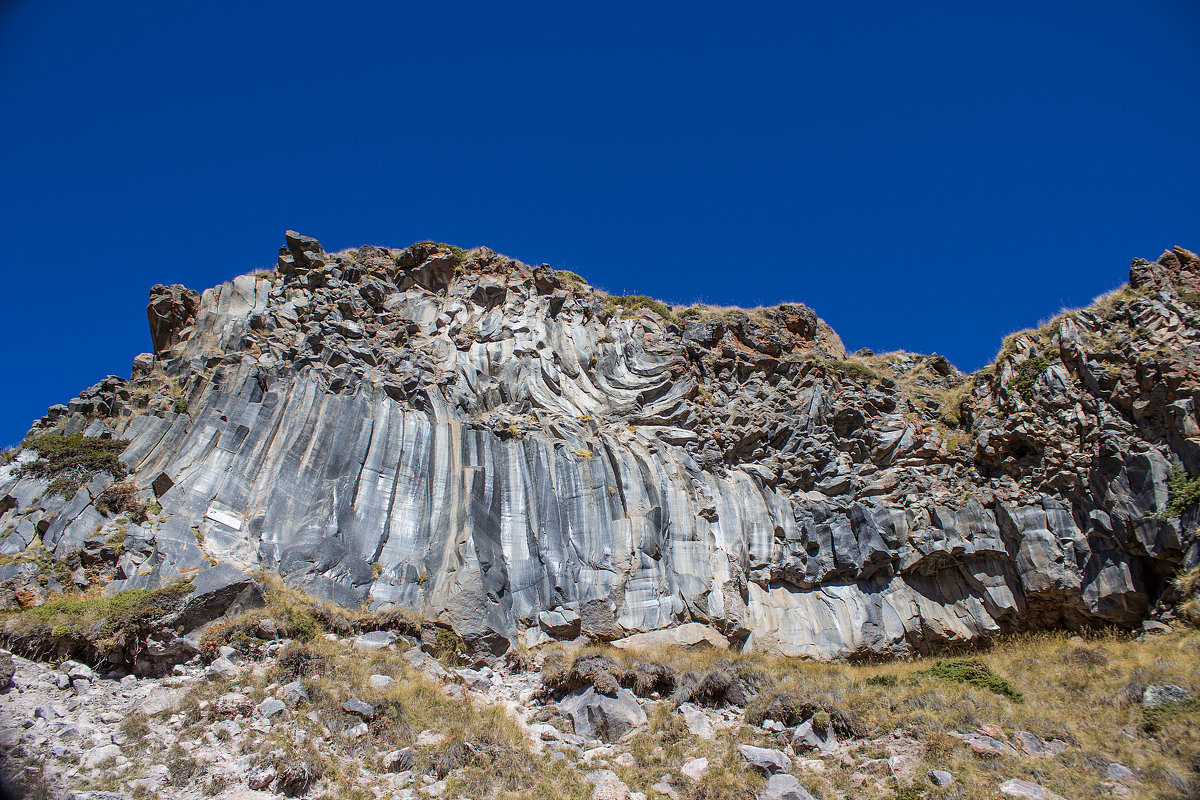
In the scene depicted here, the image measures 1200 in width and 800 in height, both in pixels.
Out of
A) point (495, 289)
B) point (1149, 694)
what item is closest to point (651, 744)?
point (1149, 694)

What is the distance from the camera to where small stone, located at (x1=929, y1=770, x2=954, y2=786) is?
1245cm

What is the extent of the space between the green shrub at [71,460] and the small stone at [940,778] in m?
21.7

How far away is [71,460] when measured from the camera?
18.6m

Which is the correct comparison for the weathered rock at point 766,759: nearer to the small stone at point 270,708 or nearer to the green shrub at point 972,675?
the green shrub at point 972,675

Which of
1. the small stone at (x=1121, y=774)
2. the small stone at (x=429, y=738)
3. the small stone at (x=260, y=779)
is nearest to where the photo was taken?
the small stone at (x=260, y=779)

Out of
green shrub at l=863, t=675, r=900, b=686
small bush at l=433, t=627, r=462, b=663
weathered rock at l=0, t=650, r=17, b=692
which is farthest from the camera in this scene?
green shrub at l=863, t=675, r=900, b=686

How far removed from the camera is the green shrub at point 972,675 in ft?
53.8

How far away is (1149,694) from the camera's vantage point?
47.2 feet

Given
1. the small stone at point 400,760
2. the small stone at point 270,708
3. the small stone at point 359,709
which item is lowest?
the small stone at point 400,760

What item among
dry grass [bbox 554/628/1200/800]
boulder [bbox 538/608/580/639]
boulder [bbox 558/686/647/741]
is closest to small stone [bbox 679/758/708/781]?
dry grass [bbox 554/628/1200/800]

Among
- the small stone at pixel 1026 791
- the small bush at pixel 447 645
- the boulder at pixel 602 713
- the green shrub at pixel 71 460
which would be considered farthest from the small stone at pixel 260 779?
the small stone at pixel 1026 791

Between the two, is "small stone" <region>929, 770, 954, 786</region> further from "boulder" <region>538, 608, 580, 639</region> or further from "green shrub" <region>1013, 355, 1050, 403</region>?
"green shrub" <region>1013, 355, 1050, 403</region>

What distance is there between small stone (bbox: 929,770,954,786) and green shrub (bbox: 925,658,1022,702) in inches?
187

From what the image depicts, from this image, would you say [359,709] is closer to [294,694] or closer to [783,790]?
[294,694]
